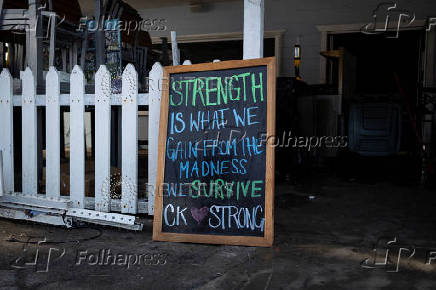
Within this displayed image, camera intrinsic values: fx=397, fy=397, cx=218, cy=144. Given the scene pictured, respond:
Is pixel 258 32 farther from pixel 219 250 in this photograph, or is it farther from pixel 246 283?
pixel 246 283

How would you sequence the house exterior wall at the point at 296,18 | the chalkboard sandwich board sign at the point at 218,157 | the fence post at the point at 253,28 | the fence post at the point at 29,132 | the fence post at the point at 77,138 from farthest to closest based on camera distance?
the house exterior wall at the point at 296,18
the fence post at the point at 29,132
the fence post at the point at 77,138
the fence post at the point at 253,28
the chalkboard sandwich board sign at the point at 218,157

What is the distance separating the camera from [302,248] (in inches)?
98.1

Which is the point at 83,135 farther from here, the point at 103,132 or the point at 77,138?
the point at 103,132

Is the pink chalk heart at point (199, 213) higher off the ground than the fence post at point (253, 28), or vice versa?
the fence post at point (253, 28)

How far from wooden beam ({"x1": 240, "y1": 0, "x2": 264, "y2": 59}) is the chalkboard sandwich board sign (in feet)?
0.71

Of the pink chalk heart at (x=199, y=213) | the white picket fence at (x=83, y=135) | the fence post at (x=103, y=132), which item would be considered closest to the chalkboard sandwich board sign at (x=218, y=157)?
the pink chalk heart at (x=199, y=213)

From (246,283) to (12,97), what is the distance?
104 inches

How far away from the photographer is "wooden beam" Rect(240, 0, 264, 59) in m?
2.80

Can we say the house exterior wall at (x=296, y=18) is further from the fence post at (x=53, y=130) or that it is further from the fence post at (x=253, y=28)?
the fence post at (x=53, y=130)

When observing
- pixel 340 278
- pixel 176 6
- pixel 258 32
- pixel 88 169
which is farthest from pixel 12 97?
pixel 176 6

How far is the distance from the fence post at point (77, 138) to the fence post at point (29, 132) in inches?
14.7

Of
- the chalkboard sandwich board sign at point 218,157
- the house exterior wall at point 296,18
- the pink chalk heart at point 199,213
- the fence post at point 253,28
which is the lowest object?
the pink chalk heart at point 199,213

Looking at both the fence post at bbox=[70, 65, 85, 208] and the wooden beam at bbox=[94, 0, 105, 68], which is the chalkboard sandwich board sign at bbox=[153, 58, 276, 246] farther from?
the wooden beam at bbox=[94, 0, 105, 68]

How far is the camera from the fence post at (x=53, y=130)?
3.21 metres
